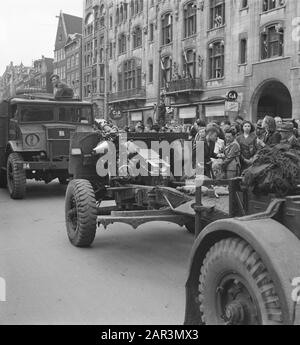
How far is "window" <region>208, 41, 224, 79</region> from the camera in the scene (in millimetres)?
31220

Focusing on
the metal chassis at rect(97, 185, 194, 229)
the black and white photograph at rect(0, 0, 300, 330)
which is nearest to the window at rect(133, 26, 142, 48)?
the black and white photograph at rect(0, 0, 300, 330)

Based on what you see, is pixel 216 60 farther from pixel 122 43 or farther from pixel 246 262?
pixel 246 262

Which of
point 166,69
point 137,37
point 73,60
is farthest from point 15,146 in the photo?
point 73,60

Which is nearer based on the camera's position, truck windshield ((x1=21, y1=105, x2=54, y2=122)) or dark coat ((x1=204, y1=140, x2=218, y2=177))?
dark coat ((x1=204, y1=140, x2=218, y2=177))

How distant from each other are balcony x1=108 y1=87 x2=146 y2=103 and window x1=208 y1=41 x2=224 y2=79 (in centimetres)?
1060

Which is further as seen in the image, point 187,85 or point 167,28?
point 167,28

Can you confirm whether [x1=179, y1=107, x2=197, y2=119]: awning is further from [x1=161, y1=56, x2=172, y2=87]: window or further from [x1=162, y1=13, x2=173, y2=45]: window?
[x1=162, y1=13, x2=173, y2=45]: window

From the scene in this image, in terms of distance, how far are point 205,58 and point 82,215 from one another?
28.1m

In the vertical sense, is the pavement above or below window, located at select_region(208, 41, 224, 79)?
below

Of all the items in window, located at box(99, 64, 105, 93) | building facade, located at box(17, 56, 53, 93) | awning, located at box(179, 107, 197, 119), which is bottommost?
awning, located at box(179, 107, 197, 119)

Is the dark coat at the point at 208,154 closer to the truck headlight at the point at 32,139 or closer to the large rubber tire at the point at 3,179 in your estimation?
the truck headlight at the point at 32,139

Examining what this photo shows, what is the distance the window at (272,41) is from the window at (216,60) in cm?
399

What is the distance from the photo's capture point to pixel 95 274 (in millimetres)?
5234
